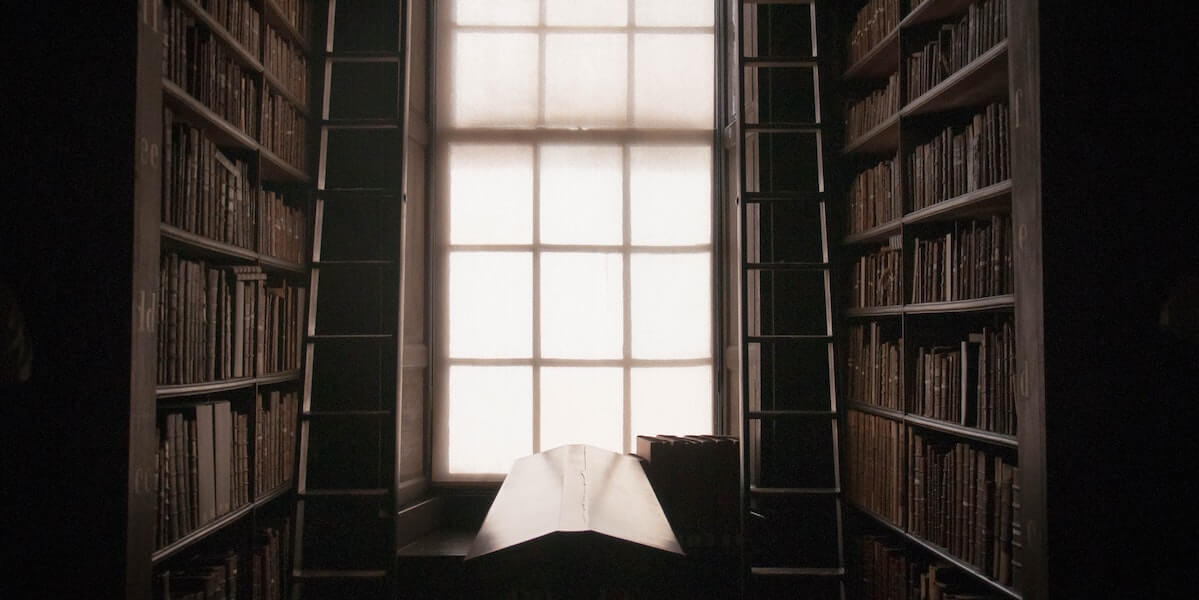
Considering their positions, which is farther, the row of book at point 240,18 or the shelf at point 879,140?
the shelf at point 879,140

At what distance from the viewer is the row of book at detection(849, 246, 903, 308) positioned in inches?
122

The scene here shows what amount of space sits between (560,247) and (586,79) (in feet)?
3.08

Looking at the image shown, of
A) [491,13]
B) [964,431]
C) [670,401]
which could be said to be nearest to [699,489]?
[670,401]

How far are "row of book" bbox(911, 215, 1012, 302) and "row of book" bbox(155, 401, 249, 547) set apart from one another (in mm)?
2498

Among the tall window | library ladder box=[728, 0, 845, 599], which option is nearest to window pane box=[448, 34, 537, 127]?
the tall window

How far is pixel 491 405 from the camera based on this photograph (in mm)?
4172

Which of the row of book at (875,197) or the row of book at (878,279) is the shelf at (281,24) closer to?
the row of book at (875,197)

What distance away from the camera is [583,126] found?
14.0 ft

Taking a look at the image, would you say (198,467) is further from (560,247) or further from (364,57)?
(560,247)

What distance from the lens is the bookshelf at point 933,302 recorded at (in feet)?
7.65

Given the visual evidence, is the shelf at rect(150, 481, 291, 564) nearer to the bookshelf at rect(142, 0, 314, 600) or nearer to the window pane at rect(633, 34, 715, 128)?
the bookshelf at rect(142, 0, 314, 600)

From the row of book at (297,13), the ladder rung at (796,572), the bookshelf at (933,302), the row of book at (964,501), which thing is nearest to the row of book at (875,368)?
the bookshelf at (933,302)

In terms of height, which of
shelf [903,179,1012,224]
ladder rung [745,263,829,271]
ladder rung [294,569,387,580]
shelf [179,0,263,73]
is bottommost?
ladder rung [294,569,387,580]

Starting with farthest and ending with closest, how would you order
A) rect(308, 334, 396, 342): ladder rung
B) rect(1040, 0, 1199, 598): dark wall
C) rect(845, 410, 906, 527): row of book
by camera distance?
rect(308, 334, 396, 342): ladder rung
rect(845, 410, 906, 527): row of book
rect(1040, 0, 1199, 598): dark wall
